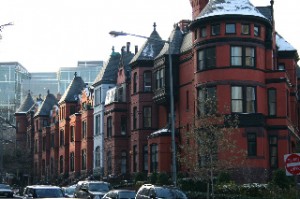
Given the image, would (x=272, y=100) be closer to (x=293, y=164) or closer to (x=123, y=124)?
(x=123, y=124)

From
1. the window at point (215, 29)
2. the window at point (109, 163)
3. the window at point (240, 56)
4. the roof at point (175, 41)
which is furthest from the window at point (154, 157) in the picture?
the window at point (215, 29)

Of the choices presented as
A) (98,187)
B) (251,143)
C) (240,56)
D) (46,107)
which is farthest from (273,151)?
(46,107)

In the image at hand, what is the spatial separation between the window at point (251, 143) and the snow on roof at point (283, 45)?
12.4 meters

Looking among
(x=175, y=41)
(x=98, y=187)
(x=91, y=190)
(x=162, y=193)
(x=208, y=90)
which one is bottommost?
(x=91, y=190)

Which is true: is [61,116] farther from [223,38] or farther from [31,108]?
[223,38]

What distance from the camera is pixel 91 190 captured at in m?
39.5

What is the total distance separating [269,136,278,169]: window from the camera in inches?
1826

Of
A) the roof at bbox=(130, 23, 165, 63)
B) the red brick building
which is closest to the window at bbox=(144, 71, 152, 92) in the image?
the red brick building

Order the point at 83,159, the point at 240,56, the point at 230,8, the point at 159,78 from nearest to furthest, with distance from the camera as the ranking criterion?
the point at 240,56, the point at 230,8, the point at 159,78, the point at 83,159

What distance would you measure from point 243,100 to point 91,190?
12.7m

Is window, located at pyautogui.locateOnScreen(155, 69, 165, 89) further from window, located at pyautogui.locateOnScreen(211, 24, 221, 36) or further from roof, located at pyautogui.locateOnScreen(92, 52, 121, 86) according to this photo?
roof, located at pyautogui.locateOnScreen(92, 52, 121, 86)

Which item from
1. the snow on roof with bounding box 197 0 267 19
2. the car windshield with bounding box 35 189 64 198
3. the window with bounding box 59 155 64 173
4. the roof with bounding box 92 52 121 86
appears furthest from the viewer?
the window with bounding box 59 155 64 173

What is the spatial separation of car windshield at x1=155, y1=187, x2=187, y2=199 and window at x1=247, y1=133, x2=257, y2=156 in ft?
51.9

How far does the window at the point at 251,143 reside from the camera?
146 ft
